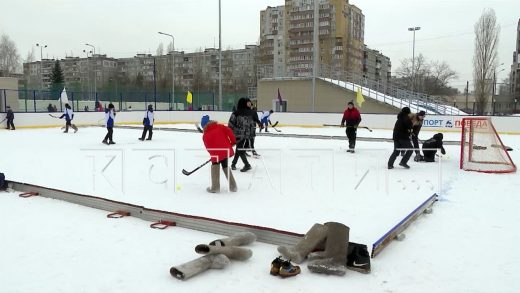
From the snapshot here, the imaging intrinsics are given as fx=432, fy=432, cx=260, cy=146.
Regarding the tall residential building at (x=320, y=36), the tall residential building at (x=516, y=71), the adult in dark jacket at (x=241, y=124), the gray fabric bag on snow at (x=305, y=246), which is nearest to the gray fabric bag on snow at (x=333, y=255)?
the gray fabric bag on snow at (x=305, y=246)

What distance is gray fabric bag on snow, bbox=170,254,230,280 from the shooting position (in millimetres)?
3715

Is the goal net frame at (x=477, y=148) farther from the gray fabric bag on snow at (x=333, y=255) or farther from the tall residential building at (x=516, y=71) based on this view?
the tall residential building at (x=516, y=71)

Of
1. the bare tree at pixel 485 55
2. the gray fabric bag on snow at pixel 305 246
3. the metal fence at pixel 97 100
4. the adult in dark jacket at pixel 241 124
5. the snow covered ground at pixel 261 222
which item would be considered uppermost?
the bare tree at pixel 485 55

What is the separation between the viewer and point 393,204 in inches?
256

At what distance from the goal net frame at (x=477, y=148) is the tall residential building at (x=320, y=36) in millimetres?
56614

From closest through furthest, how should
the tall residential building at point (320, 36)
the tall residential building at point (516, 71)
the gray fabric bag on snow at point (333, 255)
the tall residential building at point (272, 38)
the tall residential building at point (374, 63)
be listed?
the gray fabric bag on snow at point (333, 255)
the tall residential building at point (516, 71)
the tall residential building at point (320, 36)
the tall residential building at point (272, 38)
the tall residential building at point (374, 63)

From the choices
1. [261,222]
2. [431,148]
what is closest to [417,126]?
[431,148]

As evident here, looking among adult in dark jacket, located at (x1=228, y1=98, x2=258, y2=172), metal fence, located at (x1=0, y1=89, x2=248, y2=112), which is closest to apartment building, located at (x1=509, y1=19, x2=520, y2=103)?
metal fence, located at (x1=0, y1=89, x2=248, y2=112)

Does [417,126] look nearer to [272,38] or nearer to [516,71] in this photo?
[516,71]

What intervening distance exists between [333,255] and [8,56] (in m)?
78.7

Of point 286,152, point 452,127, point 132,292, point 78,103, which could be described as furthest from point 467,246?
point 78,103

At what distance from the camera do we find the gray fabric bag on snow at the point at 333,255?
3.84m

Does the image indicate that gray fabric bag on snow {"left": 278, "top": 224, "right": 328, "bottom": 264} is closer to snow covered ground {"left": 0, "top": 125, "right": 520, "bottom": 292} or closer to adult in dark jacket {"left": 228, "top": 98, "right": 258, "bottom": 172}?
snow covered ground {"left": 0, "top": 125, "right": 520, "bottom": 292}

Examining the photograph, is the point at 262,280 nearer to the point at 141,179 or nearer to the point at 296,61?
the point at 141,179
